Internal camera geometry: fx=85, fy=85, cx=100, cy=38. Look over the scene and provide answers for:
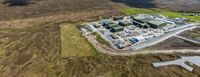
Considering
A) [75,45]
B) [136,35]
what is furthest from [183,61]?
[75,45]

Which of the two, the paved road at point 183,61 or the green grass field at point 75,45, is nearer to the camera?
the paved road at point 183,61

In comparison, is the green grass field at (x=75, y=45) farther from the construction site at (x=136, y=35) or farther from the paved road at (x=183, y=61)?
the paved road at (x=183, y=61)

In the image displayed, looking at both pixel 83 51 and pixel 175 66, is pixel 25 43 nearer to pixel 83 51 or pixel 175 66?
pixel 83 51

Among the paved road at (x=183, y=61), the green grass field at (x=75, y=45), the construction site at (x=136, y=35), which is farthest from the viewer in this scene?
the construction site at (x=136, y=35)

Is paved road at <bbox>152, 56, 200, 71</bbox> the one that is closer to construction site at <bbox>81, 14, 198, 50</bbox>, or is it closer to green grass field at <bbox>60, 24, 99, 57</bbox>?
construction site at <bbox>81, 14, 198, 50</bbox>

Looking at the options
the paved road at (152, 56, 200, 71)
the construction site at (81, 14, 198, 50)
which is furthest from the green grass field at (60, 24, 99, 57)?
the paved road at (152, 56, 200, 71)

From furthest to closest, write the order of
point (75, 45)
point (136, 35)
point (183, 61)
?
point (136, 35)
point (75, 45)
point (183, 61)

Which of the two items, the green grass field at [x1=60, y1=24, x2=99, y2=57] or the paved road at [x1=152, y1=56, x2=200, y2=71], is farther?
the green grass field at [x1=60, y1=24, x2=99, y2=57]

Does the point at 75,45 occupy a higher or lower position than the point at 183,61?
lower

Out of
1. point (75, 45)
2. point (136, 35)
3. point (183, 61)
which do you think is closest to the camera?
point (183, 61)

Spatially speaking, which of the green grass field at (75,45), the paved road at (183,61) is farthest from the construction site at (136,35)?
the paved road at (183,61)

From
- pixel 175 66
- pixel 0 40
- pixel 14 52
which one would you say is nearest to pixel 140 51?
pixel 175 66

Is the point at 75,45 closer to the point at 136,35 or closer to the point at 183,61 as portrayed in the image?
the point at 136,35
